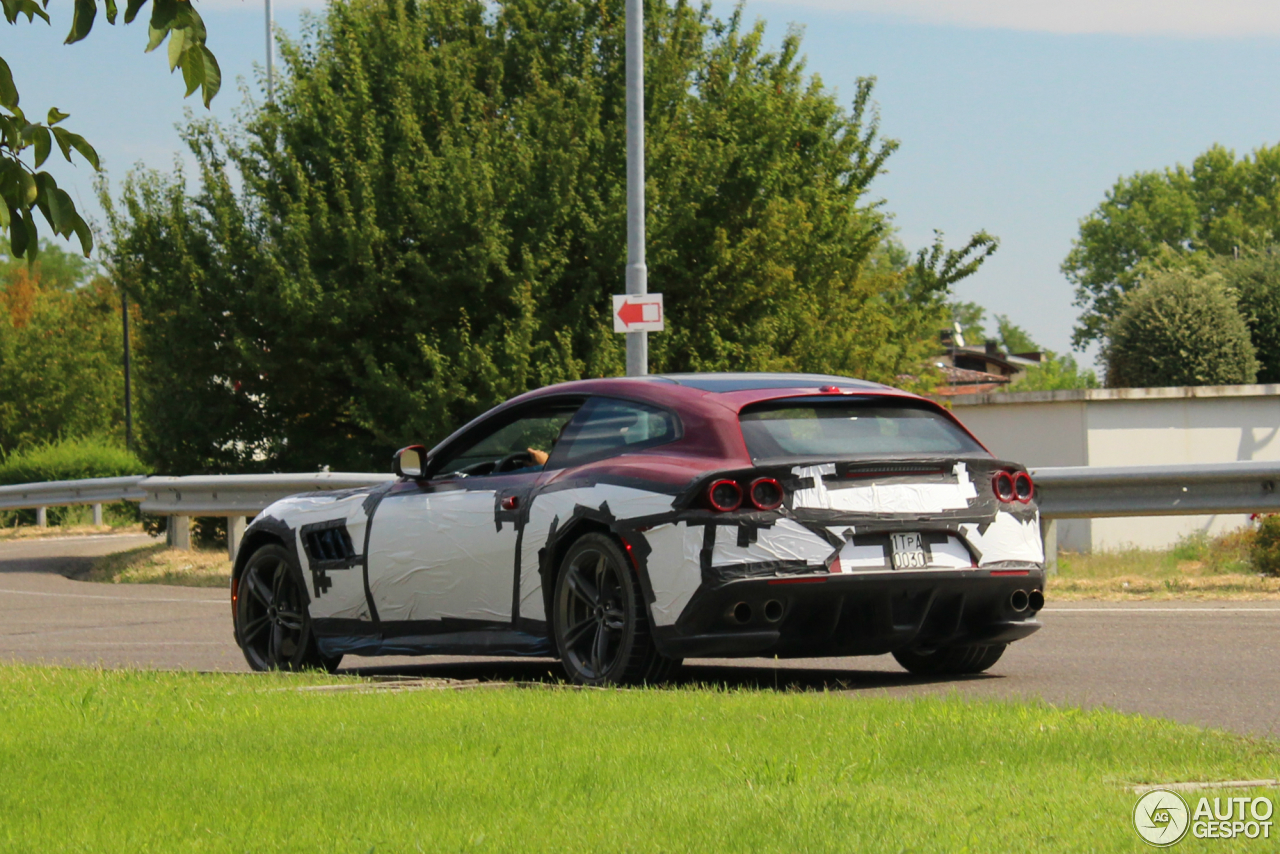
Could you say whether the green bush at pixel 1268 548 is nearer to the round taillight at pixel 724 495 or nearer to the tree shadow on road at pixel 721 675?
the tree shadow on road at pixel 721 675

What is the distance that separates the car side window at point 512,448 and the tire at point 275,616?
1112mm

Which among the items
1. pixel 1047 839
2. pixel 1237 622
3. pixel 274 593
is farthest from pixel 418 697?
pixel 1237 622

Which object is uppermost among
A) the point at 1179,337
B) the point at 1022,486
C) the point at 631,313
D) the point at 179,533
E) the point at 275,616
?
the point at 1179,337

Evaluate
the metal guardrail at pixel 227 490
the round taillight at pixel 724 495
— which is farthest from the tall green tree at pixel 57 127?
the metal guardrail at pixel 227 490

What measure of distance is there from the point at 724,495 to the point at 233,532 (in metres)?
11.6

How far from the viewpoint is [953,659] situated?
337 inches

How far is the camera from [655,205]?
68.6 ft

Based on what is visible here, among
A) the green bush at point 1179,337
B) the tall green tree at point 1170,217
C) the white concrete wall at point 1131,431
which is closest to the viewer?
the white concrete wall at point 1131,431

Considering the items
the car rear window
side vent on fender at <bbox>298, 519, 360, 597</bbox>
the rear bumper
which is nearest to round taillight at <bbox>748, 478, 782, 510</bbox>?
the car rear window

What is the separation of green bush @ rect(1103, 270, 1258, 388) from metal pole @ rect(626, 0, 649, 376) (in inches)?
719

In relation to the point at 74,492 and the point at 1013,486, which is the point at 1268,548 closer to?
the point at 1013,486

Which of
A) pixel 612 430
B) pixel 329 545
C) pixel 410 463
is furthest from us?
pixel 329 545

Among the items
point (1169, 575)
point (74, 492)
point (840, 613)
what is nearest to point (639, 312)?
point (1169, 575)

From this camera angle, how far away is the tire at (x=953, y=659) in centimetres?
848
